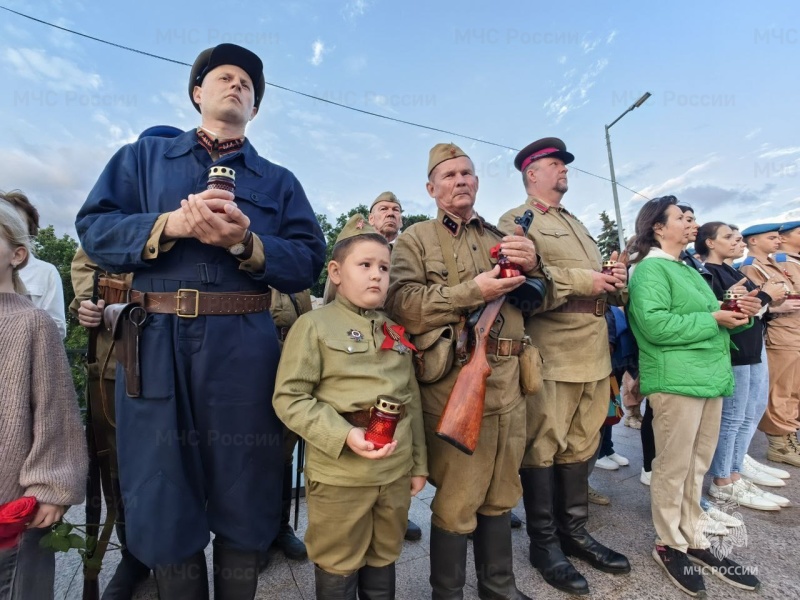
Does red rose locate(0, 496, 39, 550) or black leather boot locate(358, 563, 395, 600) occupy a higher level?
red rose locate(0, 496, 39, 550)

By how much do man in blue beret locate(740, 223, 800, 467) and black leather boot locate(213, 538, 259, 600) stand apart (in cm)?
532

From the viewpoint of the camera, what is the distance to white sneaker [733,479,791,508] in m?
3.55

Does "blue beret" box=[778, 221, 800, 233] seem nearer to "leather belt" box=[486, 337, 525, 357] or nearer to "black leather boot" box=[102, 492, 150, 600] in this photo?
"leather belt" box=[486, 337, 525, 357]

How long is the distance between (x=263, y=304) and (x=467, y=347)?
3.27ft

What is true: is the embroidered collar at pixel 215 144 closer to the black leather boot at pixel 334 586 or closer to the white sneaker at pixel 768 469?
the black leather boot at pixel 334 586

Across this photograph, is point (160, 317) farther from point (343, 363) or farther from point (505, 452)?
point (505, 452)

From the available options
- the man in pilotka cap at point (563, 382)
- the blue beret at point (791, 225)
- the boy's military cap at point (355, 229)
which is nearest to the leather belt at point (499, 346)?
the man in pilotka cap at point (563, 382)

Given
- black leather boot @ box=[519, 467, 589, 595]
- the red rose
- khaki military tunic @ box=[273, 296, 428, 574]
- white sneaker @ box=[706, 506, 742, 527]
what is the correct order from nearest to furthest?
the red rose < khaki military tunic @ box=[273, 296, 428, 574] < black leather boot @ box=[519, 467, 589, 595] < white sneaker @ box=[706, 506, 742, 527]

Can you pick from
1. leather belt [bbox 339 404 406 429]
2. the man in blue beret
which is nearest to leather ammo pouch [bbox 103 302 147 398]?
leather belt [bbox 339 404 406 429]

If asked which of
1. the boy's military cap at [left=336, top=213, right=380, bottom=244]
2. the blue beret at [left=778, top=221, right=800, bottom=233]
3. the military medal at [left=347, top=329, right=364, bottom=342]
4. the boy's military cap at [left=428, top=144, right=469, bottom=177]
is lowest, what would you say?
the military medal at [left=347, top=329, right=364, bottom=342]

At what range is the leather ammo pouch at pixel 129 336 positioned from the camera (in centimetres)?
162

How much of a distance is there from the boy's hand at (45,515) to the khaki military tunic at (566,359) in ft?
7.50

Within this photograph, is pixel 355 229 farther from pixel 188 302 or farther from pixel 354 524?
pixel 354 524

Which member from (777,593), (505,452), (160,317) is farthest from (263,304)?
(777,593)
